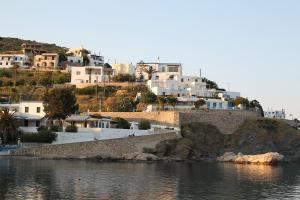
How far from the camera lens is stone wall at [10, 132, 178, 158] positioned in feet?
184

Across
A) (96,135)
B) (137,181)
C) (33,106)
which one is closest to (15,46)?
(33,106)

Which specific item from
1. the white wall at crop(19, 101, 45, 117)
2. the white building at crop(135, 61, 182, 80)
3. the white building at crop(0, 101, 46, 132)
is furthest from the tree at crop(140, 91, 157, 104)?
the white building at crop(135, 61, 182, 80)

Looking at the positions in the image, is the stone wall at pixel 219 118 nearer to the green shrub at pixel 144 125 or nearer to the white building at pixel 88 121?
the green shrub at pixel 144 125

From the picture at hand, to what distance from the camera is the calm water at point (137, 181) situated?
3484 centimetres

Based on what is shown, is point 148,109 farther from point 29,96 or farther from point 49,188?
point 49,188

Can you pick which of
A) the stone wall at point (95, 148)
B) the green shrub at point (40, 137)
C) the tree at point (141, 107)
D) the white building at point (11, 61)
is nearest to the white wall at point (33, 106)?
the green shrub at point (40, 137)

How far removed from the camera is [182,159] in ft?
205

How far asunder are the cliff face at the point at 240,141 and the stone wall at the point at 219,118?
737mm

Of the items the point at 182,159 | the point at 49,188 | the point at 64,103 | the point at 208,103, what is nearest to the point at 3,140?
the point at 64,103

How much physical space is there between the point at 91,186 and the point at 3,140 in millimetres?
22594

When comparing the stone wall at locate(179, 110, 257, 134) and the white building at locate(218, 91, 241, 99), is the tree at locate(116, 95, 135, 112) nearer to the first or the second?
the stone wall at locate(179, 110, 257, 134)

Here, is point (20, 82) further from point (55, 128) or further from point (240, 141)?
point (240, 141)

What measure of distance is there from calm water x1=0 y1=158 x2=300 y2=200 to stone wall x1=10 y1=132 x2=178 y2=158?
2603 mm

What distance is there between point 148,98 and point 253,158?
77.3 ft
